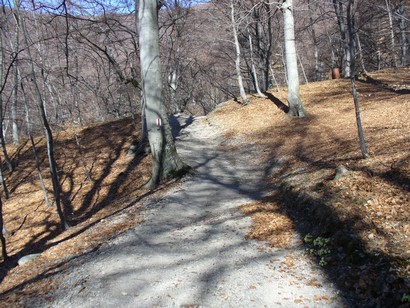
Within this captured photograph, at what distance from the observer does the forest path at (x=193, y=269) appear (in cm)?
383

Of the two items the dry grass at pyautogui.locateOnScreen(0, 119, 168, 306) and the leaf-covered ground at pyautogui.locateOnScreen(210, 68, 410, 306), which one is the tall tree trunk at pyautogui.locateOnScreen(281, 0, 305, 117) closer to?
the leaf-covered ground at pyautogui.locateOnScreen(210, 68, 410, 306)

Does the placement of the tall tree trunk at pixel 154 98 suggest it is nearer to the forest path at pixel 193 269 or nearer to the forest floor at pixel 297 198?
the forest floor at pixel 297 198

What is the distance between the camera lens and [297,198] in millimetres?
6203

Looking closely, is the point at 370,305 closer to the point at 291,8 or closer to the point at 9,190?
the point at 291,8

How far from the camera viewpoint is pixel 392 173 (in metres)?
5.62

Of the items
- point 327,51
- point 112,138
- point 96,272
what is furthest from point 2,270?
point 327,51

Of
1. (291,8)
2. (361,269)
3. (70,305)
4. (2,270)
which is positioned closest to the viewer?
(361,269)

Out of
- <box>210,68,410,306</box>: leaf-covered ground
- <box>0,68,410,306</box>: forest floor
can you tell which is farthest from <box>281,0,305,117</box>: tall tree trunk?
<box>210,68,410,306</box>: leaf-covered ground

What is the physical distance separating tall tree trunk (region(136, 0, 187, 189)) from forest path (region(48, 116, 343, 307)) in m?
2.02

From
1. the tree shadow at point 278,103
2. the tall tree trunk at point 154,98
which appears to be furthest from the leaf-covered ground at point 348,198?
the tree shadow at point 278,103

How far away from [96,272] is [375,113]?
35.3 ft

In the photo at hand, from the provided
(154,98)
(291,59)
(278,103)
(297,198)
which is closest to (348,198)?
(297,198)

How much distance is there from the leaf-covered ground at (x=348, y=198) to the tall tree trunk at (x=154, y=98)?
9.17 feet

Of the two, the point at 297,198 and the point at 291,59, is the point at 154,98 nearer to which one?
the point at 297,198
